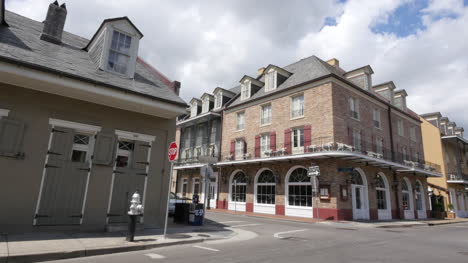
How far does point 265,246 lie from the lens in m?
7.54

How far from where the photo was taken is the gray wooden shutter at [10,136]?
7297mm

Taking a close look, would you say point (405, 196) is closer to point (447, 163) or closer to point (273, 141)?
point (447, 163)

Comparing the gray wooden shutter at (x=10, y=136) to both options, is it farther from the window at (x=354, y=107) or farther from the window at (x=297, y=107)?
the window at (x=354, y=107)

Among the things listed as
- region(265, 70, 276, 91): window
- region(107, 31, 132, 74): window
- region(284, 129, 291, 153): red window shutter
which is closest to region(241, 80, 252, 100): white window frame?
region(265, 70, 276, 91): window

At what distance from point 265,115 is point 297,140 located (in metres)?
4.20

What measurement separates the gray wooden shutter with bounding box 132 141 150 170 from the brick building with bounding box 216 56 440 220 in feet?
37.7

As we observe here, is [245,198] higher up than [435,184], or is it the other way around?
[435,184]

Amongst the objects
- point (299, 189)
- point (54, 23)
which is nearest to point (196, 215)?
point (54, 23)

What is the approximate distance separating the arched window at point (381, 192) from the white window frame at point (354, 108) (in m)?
4.95

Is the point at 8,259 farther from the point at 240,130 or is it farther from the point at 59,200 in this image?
the point at 240,130

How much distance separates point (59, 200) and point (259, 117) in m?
17.8

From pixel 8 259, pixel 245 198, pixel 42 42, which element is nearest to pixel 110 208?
pixel 8 259

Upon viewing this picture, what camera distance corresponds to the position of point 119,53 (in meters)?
10.1

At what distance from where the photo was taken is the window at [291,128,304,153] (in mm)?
Answer: 20172
